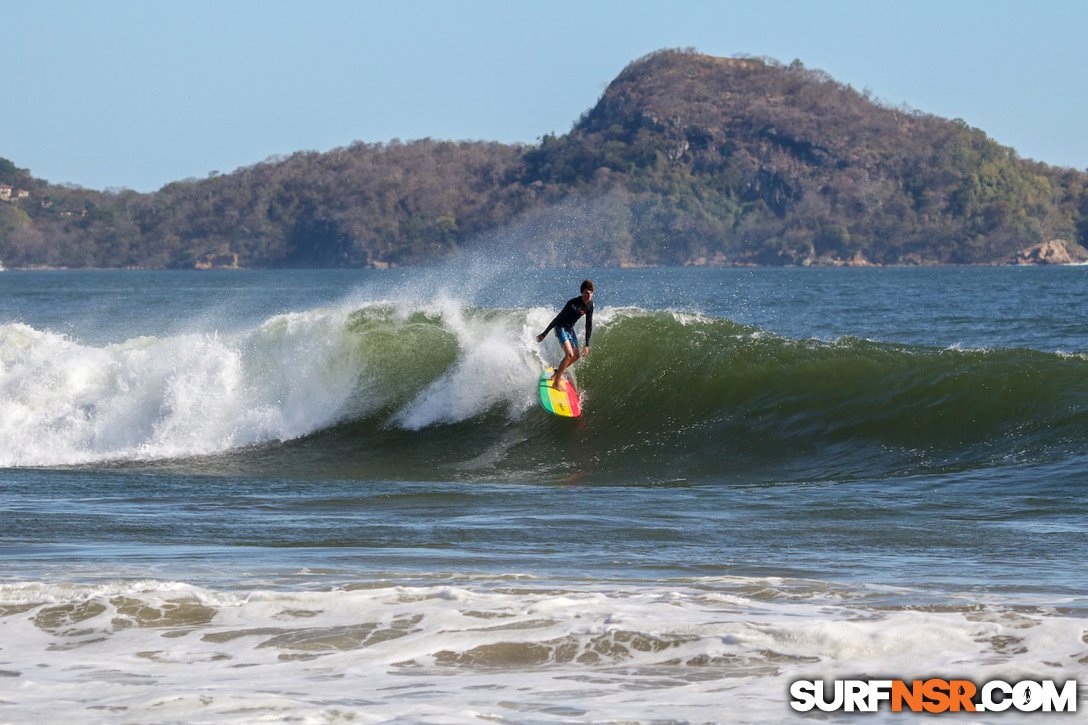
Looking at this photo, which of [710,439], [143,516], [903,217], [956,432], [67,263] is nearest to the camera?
[143,516]

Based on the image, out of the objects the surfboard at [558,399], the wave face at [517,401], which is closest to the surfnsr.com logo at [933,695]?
the wave face at [517,401]

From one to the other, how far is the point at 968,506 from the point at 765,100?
185792mm

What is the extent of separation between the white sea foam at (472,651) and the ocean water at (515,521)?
2cm

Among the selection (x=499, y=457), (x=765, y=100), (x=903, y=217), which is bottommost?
(x=499, y=457)

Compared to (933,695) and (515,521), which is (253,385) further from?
(933,695)

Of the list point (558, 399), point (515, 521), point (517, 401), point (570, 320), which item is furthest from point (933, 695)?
point (517, 401)

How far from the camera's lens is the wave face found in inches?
466

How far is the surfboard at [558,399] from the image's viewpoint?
1384cm

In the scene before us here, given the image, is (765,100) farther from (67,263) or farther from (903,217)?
(67,263)

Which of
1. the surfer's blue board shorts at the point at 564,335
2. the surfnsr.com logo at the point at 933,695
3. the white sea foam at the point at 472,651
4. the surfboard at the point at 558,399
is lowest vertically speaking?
the surfnsr.com logo at the point at 933,695

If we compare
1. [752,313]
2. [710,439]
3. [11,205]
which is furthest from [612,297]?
[11,205]

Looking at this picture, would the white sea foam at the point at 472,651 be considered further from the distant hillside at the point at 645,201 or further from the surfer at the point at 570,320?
the distant hillside at the point at 645,201

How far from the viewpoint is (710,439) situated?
12.7 metres

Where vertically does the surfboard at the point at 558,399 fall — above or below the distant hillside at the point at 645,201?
below
